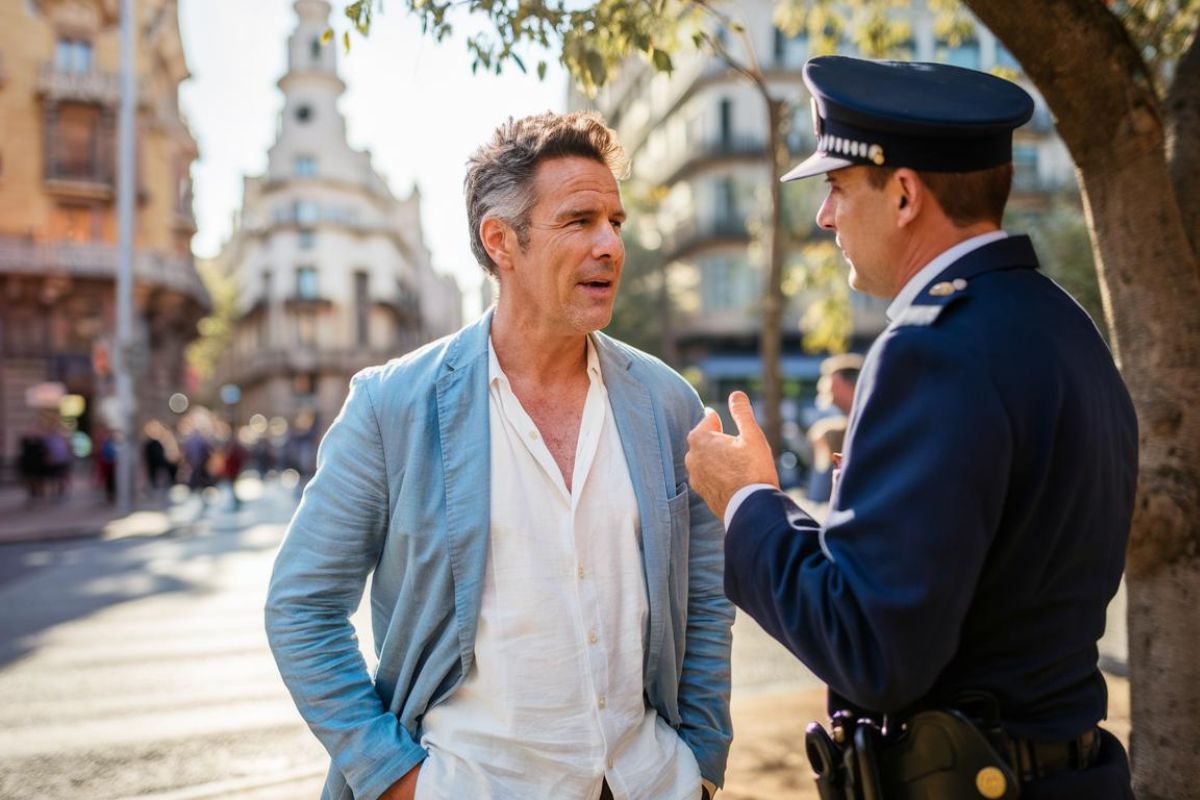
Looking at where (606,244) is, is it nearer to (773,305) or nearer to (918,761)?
(918,761)

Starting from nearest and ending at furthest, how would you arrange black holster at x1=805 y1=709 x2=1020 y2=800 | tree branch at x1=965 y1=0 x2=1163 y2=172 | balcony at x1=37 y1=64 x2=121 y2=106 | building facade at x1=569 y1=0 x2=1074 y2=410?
1. black holster at x1=805 y1=709 x2=1020 y2=800
2. tree branch at x1=965 y1=0 x2=1163 y2=172
3. balcony at x1=37 y1=64 x2=121 y2=106
4. building facade at x1=569 y1=0 x2=1074 y2=410

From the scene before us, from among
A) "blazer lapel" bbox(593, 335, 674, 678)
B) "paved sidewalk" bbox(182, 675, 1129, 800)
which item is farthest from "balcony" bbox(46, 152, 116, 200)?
"blazer lapel" bbox(593, 335, 674, 678)

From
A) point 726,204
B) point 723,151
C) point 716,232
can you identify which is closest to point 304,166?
point 723,151

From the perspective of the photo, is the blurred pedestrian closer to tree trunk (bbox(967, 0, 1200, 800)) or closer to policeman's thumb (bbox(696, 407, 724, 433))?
tree trunk (bbox(967, 0, 1200, 800))

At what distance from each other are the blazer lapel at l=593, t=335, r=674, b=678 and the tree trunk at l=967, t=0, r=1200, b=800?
168 cm

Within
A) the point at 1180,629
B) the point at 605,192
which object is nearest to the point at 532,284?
the point at 605,192

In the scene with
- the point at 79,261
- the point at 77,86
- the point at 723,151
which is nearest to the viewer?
the point at 79,261

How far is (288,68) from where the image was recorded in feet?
209

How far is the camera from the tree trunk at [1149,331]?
10.1 feet

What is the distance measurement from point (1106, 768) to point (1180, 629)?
185 centimetres

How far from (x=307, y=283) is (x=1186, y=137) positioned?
62.4 m

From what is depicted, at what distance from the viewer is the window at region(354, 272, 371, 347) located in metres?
63.3

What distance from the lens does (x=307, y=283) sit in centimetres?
6238

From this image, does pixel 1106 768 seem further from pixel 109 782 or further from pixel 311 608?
pixel 109 782
